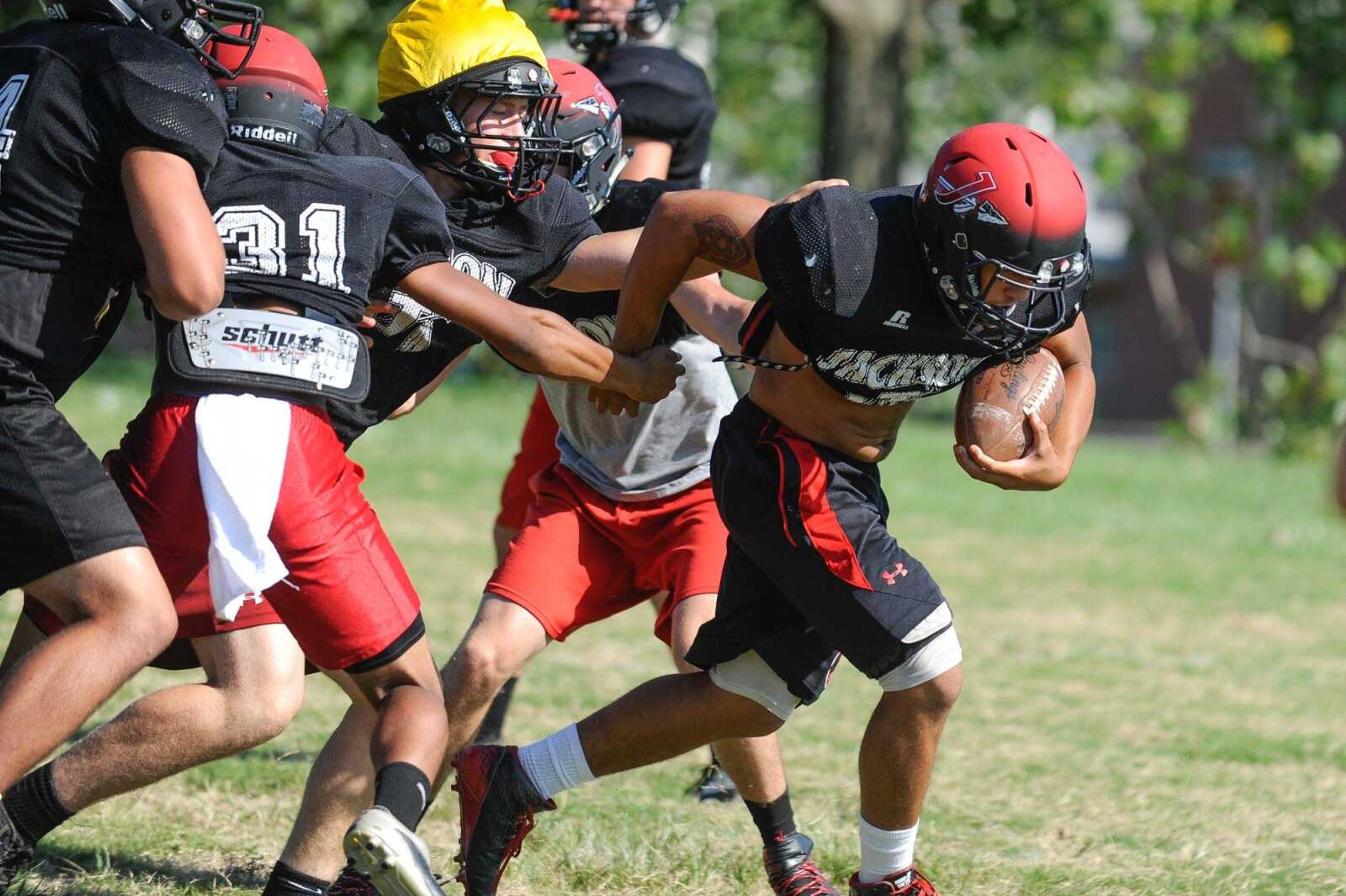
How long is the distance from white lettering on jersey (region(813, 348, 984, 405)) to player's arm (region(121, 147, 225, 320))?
1.30 m

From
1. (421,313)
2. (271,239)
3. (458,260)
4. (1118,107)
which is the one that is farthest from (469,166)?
(1118,107)

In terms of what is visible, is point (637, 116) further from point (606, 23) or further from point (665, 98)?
point (606, 23)

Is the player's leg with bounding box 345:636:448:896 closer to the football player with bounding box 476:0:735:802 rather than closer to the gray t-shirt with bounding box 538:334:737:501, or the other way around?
the gray t-shirt with bounding box 538:334:737:501

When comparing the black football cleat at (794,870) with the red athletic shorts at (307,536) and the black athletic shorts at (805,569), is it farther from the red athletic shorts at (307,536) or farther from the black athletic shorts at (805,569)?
the red athletic shorts at (307,536)

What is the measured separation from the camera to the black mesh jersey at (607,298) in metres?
4.46

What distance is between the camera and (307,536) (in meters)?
3.31

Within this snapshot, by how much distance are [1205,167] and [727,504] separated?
26769 mm

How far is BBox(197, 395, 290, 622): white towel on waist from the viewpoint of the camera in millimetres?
3227

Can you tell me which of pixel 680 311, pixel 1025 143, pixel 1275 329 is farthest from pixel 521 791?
pixel 1275 329

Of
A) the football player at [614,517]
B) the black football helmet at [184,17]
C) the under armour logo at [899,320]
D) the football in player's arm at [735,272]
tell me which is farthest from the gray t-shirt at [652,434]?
the black football helmet at [184,17]

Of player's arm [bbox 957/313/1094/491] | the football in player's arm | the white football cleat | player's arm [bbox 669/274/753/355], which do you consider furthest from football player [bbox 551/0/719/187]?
the white football cleat

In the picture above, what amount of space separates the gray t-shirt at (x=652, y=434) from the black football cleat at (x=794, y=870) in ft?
3.26

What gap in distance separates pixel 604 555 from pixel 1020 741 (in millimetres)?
2046

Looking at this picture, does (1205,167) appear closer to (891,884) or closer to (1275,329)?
(1275,329)
